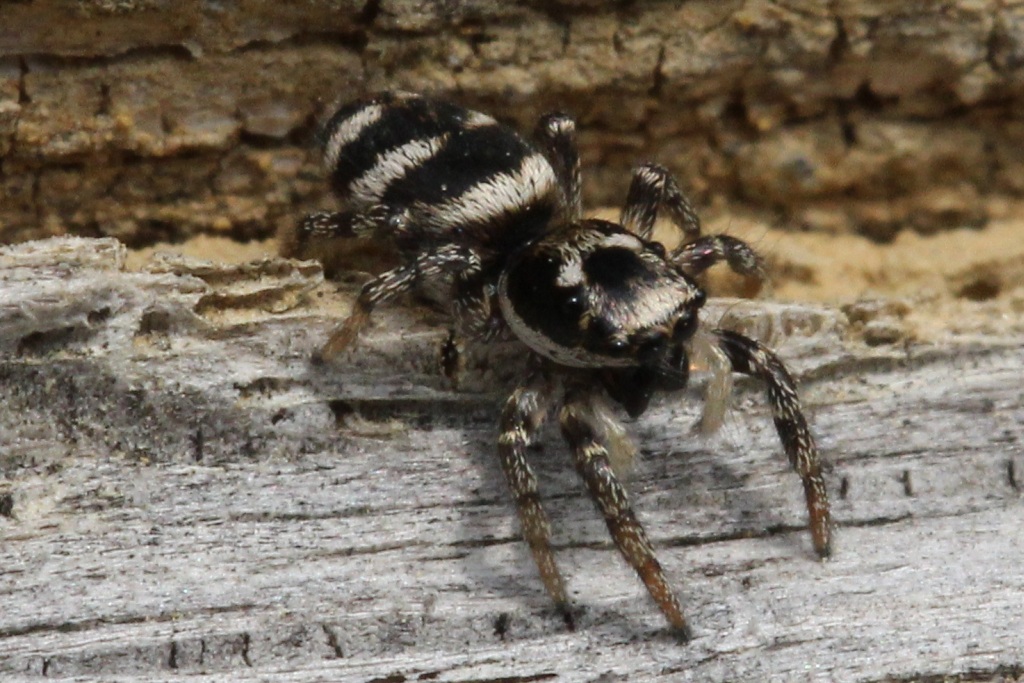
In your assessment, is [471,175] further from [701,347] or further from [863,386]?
[863,386]

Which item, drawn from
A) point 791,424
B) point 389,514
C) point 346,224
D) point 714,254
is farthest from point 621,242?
point 389,514

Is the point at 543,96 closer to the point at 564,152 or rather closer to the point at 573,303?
the point at 564,152

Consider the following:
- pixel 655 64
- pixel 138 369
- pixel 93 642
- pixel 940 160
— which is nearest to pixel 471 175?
pixel 655 64

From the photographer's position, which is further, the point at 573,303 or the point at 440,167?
the point at 440,167


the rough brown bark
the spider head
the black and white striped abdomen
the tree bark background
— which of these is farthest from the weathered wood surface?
the rough brown bark

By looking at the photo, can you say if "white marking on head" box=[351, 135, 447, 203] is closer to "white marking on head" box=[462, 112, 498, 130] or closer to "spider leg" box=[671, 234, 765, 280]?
"white marking on head" box=[462, 112, 498, 130]

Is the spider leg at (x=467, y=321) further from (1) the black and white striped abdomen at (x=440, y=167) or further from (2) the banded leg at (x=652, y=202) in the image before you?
(2) the banded leg at (x=652, y=202)
